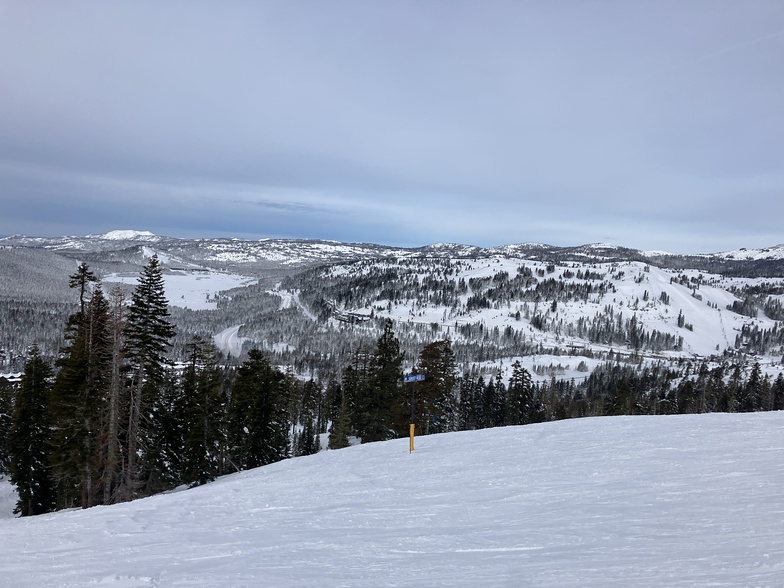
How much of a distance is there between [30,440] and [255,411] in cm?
1298

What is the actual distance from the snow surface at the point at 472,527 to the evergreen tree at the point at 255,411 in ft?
58.5

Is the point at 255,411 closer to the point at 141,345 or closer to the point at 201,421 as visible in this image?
the point at 201,421

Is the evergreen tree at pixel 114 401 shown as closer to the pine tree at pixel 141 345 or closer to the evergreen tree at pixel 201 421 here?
the pine tree at pixel 141 345

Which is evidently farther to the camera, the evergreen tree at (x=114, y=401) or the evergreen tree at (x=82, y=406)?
the evergreen tree at (x=82, y=406)

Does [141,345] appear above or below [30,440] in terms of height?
above

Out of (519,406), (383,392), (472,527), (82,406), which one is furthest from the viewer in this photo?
(519,406)

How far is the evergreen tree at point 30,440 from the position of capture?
90.6ft

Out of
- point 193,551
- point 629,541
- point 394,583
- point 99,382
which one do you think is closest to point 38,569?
point 193,551

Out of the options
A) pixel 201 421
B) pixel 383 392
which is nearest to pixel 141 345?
pixel 201 421

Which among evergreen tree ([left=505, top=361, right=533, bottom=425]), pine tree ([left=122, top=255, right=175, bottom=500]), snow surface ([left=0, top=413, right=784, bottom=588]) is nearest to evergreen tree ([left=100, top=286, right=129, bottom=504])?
pine tree ([left=122, top=255, right=175, bottom=500])

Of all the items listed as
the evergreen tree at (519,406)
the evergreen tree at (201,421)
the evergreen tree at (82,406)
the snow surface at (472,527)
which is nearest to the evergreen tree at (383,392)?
the evergreen tree at (201,421)

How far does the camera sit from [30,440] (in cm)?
2756

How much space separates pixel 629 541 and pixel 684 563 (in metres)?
0.95

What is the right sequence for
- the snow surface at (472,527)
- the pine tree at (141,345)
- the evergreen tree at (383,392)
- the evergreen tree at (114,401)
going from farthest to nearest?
1. the evergreen tree at (383,392)
2. the pine tree at (141,345)
3. the evergreen tree at (114,401)
4. the snow surface at (472,527)
